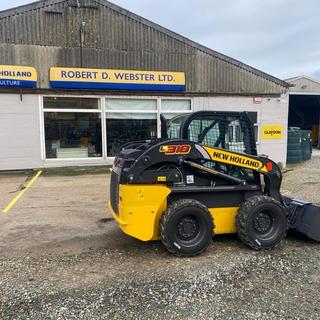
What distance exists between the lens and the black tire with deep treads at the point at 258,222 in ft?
16.9

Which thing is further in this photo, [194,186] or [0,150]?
[0,150]

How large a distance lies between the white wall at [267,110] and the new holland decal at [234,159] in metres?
10.0

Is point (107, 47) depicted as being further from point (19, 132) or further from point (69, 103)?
point (19, 132)

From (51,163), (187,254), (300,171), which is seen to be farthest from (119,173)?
(300,171)

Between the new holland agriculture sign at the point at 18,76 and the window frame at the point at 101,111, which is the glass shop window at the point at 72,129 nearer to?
the window frame at the point at 101,111

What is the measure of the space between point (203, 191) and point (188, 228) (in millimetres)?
605

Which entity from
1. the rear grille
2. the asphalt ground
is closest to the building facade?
the asphalt ground

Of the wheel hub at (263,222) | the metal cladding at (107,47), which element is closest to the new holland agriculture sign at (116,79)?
Result: the metal cladding at (107,47)

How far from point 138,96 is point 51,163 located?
4.46 m

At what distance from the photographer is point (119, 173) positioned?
201 inches

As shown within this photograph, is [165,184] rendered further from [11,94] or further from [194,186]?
[11,94]

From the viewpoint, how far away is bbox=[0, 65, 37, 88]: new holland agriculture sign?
12734 millimetres

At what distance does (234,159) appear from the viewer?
5.24 m

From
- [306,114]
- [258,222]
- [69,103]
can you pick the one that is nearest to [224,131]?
[258,222]
